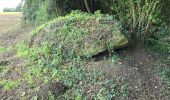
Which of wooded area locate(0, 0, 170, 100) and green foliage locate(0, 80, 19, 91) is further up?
wooded area locate(0, 0, 170, 100)

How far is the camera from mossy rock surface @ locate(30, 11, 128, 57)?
25.4ft

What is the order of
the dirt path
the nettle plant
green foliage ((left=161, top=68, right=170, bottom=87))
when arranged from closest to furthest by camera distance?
1. the dirt path
2. green foliage ((left=161, top=68, right=170, bottom=87))
3. the nettle plant

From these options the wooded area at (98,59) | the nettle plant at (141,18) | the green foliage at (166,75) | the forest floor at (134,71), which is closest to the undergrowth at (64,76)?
the wooded area at (98,59)

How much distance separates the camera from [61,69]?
764cm

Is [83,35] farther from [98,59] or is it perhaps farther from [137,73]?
[137,73]

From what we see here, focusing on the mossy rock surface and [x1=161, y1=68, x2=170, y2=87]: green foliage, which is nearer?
[x1=161, y1=68, x2=170, y2=87]: green foliage

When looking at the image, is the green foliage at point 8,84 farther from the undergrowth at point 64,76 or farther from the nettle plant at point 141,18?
the nettle plant at point 141,18


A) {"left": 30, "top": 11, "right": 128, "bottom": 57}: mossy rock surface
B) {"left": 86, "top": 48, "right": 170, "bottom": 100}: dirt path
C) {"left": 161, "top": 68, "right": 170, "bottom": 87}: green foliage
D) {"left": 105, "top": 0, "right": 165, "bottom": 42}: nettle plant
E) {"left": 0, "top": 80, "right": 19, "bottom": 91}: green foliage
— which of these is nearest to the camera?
{"left": 86, "top": 48, "right": 170, "bottom": 100}: dirt path

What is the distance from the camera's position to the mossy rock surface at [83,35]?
25.4 ft

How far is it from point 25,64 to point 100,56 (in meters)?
1.98

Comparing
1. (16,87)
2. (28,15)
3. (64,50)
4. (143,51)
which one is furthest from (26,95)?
(28,15)

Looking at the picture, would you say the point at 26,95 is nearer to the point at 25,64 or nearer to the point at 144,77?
the point at 25,64

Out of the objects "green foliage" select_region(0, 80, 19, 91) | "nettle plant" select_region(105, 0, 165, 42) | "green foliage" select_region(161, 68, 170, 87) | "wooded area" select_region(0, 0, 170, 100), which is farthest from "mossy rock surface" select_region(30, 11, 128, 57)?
"green foliage" select_region(0, 80, 19, 91)

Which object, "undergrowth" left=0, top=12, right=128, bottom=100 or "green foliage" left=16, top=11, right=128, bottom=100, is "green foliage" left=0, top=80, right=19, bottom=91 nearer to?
"undergrowth" left=0, top=12, right=128, bottom=100
